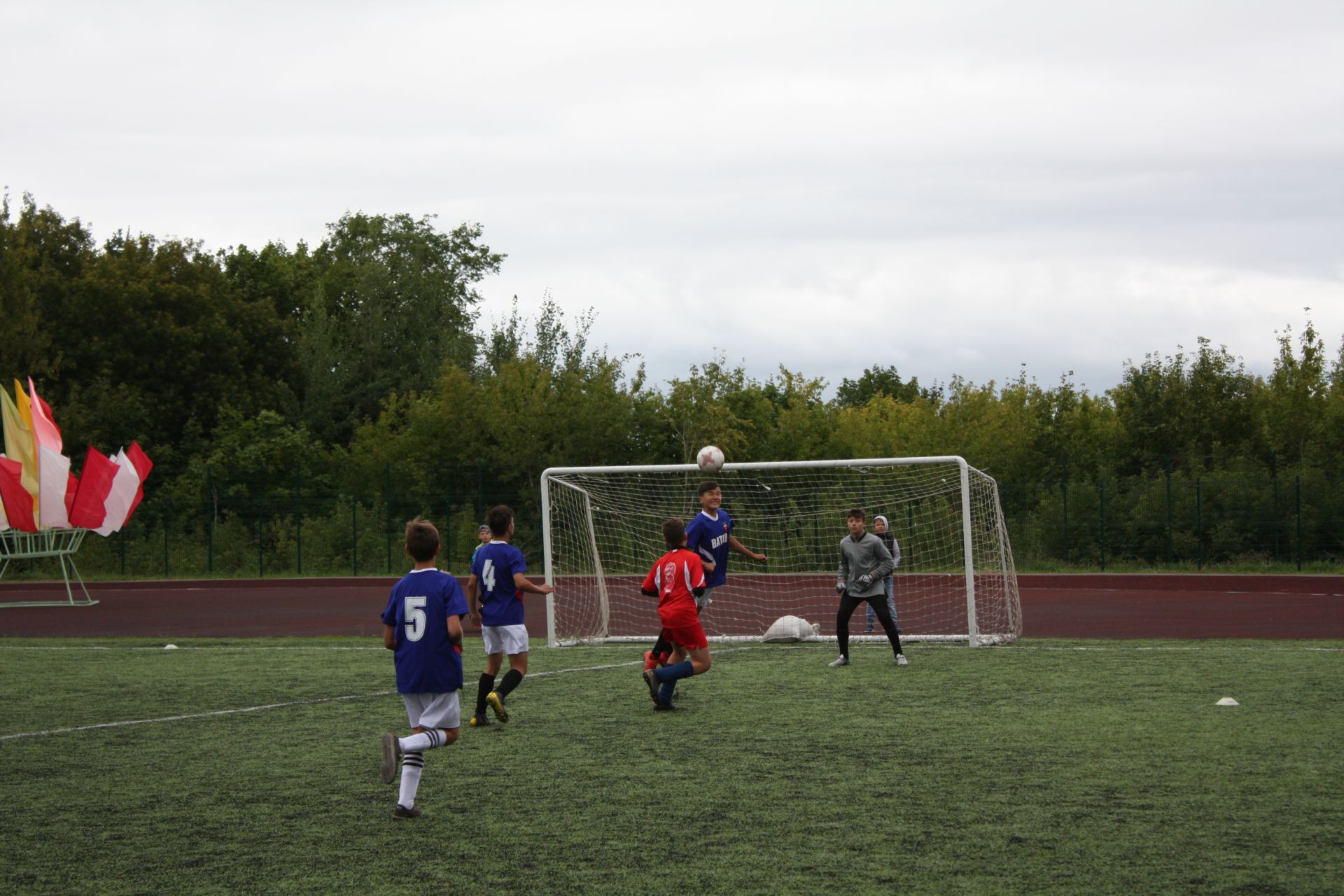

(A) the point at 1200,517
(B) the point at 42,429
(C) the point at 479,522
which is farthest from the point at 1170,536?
(B) the point at 42,429

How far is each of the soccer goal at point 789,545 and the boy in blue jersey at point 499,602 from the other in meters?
4.99

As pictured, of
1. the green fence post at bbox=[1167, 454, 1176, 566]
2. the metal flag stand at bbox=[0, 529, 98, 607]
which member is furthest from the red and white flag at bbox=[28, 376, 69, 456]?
the green fence post at bbox=[1167, 454, 1176, 566]

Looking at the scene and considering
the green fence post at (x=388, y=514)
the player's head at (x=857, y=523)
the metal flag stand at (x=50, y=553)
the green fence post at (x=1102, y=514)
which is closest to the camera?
the player's head at (x=857, y=523)

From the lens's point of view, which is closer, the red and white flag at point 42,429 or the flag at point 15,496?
the flag at point 15,496

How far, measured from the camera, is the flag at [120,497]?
22.7 metres

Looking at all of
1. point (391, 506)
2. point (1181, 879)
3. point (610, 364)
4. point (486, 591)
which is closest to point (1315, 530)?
point (610, 364)

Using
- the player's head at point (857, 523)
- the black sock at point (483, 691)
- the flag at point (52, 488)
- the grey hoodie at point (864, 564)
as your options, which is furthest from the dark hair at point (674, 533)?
the flag at point (52, 488)

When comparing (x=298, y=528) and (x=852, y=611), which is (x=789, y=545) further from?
(x=298, y=528)

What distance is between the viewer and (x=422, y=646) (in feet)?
21.1

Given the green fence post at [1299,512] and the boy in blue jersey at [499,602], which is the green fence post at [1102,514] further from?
the boy in blue jersey at [499,602]

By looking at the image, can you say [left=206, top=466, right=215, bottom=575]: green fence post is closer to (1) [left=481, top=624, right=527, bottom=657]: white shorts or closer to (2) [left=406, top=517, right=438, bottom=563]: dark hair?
(1) [left=481, top=624, right=527, bottom=657]: white shorts

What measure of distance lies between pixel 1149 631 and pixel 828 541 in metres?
8.57

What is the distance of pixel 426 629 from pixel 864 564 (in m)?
6.26

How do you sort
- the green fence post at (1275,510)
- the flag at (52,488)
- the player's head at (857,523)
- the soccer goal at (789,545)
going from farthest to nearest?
the green fence post at (1275,510) < the flag at (52,488) < the soccer goal at (789,545) < the player's head at (857,523)
